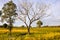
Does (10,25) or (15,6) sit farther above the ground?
(15,6)

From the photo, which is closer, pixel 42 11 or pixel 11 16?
pixel 42 11

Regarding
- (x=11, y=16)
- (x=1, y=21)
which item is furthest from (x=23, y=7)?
(x=1, y=21)

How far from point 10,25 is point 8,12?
11.8 ft

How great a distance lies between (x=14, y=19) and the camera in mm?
46438

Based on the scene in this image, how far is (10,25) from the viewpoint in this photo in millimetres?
48062

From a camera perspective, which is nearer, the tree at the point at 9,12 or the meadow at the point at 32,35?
the meadow at the point at 32,35

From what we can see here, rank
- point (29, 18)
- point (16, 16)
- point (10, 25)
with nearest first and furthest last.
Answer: point (29, 18)
point (16, 16)
point (10, 25)

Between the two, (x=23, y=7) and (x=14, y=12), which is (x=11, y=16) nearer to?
(x=14, y=12)

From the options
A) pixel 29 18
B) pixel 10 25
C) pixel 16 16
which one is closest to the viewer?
pixel 29 18

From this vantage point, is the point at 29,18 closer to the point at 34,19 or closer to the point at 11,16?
the point at 34,19

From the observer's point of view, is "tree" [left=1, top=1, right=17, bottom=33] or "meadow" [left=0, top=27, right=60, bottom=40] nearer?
"meadow" [left=0, top=27, right=60, bottom=40]

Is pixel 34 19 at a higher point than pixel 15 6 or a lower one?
lower

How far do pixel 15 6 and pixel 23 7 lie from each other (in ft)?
14.4

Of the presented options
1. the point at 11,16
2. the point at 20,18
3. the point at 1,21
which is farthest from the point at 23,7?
the point at 1,21
